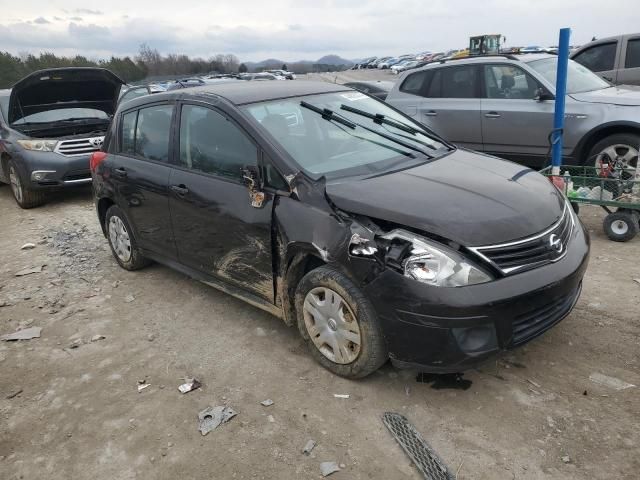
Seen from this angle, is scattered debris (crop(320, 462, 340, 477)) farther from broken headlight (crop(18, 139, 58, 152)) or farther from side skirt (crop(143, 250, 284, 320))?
broken headlight (crop(18, 139, 58, 152))

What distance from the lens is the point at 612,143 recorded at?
6.12 metres

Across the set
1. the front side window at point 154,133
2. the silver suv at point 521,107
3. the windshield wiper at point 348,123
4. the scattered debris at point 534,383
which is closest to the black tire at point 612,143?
the silver suv at point 521,107

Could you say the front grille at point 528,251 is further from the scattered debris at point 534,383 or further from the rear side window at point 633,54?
the rear side window at point 633,54

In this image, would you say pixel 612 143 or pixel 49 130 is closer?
pixel 612 143

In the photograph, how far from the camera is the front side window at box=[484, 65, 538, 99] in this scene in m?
6.81

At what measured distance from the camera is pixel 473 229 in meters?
2.71

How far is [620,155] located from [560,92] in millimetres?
1328

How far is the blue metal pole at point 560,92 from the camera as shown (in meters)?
5.23

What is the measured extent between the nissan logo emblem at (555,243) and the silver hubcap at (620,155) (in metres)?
3.51

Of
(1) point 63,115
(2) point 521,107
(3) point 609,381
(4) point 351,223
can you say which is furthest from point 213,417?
(1) point 63,115

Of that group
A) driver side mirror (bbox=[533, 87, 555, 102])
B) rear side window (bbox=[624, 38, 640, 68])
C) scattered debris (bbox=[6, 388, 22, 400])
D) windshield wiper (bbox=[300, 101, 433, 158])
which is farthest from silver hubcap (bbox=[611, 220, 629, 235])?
rear side window (bbox=[624, 38, 640, 68])

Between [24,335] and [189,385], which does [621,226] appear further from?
[24,335]

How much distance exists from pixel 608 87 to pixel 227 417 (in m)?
6.57

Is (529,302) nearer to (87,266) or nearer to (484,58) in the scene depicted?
(87,266)
